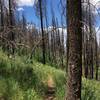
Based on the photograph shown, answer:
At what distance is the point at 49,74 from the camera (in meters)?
16.4

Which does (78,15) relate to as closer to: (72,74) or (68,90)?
(72,74)

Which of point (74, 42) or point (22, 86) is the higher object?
point (74, 42)

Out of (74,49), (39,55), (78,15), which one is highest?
(78,15)

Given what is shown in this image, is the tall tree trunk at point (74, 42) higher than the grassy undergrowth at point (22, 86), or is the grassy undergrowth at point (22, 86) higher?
the tall tree trunk at point (74, 42)

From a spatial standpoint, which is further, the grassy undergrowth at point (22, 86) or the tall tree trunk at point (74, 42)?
the grassy undergrowth at point (22, 86)

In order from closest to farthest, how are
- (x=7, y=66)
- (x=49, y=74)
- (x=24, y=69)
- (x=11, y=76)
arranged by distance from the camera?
1. (x=11, y=76)
2. (x=7, y=66)
3. (x=24, y=69)
4. (x=49, y=74)

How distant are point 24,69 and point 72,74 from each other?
6103 mm

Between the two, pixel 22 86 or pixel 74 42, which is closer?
pixel 74 42

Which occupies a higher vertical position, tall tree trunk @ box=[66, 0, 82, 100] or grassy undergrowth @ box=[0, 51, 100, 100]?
tall tree trunk @ box=[66, 0, 82, 100]

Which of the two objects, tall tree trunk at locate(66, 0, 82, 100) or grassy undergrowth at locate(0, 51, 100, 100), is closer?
tall tree trunk at locate(66, 0, 82, 100)

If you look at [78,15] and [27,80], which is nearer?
[78,15]

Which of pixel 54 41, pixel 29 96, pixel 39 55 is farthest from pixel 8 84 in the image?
pixel 54 41

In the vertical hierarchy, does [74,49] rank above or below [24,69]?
above

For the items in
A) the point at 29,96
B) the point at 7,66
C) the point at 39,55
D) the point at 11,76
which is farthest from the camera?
the point at 39,55
